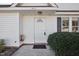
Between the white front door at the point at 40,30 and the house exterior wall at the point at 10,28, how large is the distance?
2749mm

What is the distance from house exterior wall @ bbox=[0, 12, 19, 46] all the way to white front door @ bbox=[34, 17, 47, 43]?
275 cm

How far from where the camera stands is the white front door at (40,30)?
17047 millimetres

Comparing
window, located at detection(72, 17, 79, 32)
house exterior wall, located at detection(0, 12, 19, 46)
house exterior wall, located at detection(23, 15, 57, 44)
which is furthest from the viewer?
house exterior wall, located at detection(23, 15, 57, 44)

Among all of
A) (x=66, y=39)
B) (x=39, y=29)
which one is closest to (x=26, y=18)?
(x=39, y=29)

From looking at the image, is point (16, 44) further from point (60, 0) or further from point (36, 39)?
point (60, 0)

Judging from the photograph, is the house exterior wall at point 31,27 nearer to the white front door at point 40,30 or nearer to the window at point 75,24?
the white front door at point 40,30

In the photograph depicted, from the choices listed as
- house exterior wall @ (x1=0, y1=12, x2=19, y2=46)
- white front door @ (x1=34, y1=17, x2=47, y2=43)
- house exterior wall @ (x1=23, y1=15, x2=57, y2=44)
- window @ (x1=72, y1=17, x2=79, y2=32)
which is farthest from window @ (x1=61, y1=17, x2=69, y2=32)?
house exterior wall @ (x1=0, y1=12, x2=19, y2=46)

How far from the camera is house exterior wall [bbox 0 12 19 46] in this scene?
1474cm

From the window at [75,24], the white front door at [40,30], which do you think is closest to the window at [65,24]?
the window at [75,24]

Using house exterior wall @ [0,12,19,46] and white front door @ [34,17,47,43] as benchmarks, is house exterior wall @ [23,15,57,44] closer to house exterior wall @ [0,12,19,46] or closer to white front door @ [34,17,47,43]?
white front door @ [34,17,47,43]

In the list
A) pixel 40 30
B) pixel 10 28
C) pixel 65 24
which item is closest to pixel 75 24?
pixel 65 24

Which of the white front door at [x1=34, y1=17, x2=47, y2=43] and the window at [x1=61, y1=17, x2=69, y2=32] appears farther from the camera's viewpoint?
the white front door at [x1=34, y1=17, x2=47, y2=43]

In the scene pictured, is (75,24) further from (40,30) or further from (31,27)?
(31,27)

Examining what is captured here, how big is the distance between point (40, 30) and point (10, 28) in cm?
333
